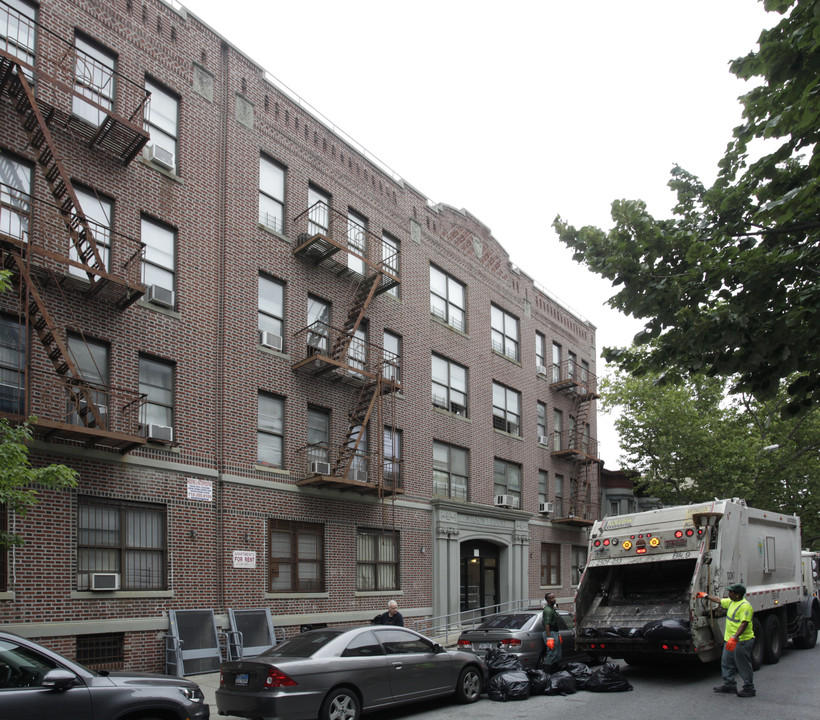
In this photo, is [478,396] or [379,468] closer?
[379,468]

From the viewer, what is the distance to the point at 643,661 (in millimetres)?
15430

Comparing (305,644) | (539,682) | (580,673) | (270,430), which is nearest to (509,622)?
(580,673)

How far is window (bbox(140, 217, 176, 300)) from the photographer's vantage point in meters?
15.8

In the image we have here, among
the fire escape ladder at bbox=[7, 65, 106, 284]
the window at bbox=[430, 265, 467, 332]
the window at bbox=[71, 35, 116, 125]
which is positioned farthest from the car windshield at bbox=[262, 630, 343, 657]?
the window at bbox=[430, 265, 467, 332]

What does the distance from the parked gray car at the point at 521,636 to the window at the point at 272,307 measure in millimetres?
7885

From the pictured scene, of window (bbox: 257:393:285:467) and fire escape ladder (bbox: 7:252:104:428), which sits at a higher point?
fire escape ladder (bbox: 7:252:104:428)

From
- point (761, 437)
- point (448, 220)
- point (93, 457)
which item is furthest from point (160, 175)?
point (761, 437)

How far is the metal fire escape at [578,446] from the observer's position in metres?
Result: 30.8

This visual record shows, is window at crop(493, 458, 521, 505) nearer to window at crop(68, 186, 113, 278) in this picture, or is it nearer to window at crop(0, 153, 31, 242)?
window at crop(68, 186, 113, 278)

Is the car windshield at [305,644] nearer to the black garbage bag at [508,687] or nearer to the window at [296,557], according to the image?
the black garbage bag at [508,687]

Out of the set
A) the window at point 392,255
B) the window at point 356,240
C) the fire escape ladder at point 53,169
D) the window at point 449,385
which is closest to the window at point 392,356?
the window at point 392,255

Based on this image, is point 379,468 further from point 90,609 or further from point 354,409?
point 90,609

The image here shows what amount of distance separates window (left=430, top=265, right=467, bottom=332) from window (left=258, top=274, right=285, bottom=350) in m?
6.71

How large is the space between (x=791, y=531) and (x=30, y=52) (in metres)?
18.9
